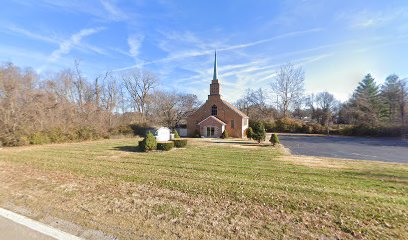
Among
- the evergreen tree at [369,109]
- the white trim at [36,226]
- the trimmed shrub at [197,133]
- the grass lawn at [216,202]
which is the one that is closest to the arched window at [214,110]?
the trimmed shrub at [197,133]

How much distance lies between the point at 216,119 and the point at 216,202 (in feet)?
72.4

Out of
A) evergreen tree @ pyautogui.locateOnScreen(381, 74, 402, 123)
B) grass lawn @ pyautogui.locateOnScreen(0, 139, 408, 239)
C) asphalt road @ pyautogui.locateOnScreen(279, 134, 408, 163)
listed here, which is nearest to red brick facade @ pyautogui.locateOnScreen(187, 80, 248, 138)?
asphalt road @ pyautogui.locateOnScreen(279, 134, 408, 163)

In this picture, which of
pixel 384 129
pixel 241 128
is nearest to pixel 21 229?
pixel 241 128

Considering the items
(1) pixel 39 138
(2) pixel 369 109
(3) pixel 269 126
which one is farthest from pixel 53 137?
(2) pixel 369 109

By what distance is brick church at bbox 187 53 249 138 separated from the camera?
26500 millimetres

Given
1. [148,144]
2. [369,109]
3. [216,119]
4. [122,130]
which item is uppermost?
[369,109]

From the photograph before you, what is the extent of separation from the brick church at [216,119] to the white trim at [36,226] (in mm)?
23245

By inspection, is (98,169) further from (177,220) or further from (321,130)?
(321,130)

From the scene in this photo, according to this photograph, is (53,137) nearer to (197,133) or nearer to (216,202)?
(197,133)

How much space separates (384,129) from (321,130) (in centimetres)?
895

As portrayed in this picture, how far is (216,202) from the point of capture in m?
4.64

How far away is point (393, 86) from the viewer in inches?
1361

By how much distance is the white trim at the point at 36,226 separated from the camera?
314 centimetres

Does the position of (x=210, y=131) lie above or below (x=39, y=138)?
above
